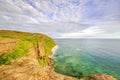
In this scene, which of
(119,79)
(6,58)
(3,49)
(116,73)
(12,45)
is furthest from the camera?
(116,73)

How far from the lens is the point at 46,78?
12492 millimetres

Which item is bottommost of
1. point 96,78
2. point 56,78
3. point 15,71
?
point 96,78

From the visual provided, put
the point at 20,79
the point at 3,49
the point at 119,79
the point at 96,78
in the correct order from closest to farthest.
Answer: the point at 20,79
the point at 96,78
the point at 3,49
the point at 119,79

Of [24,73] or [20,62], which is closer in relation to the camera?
[24,73]

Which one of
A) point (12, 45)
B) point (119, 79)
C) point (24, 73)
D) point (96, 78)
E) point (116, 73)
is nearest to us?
point (24, 73)

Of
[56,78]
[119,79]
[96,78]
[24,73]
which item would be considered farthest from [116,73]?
[24,73]

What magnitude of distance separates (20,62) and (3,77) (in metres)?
6.17

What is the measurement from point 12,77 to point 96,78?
39.4ft

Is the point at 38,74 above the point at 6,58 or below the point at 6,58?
above

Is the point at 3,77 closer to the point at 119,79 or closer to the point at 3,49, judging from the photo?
the point at 3,49

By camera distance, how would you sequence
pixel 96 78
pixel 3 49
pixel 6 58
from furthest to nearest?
pixel 3 49 → pixel 6 58 → pixel 96 78

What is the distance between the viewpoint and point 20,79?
11.4 metres

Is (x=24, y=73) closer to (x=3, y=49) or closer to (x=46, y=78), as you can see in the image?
(x=46, y=78)

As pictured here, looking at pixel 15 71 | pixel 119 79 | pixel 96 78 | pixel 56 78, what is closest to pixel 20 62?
pixel 15 71
